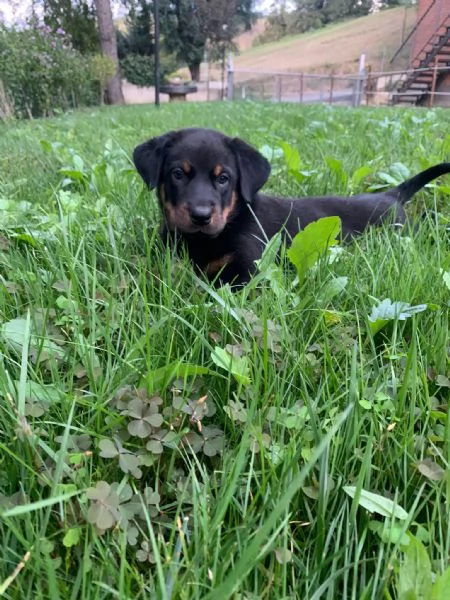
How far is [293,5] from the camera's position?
2817 inches

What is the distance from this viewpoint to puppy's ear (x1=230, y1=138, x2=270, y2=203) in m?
2.63

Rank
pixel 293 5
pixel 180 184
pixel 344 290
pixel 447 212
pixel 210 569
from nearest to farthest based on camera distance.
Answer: pixel 210 569, pixel 344 290, pixel 180 184, pixel 447 212, pixel 293 5

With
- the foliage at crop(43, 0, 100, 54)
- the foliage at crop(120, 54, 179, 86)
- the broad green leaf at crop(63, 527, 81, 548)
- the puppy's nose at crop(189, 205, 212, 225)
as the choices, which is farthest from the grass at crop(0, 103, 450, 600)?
the foliage at crop(120, 54, 179, 86)

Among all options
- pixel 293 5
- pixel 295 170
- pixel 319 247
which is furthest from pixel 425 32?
pixel 293 5

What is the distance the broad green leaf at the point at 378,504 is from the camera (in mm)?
944

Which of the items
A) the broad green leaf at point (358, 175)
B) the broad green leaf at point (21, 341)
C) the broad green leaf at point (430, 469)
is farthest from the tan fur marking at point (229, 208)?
the broad green leaf at point (430, 469)

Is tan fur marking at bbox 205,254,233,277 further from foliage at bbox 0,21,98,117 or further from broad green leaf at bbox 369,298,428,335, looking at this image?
foliage at bbox 0,21,98,117

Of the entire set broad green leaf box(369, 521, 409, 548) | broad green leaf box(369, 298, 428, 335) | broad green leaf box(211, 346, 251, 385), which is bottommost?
broad green leaf box(369, 521, 409, 548)

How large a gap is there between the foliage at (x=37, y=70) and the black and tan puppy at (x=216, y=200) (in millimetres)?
9322

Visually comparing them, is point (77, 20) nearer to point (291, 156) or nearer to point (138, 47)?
point (138, 47)

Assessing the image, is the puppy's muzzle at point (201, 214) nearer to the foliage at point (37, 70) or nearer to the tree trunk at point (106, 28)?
the foliage at point (37, 70)

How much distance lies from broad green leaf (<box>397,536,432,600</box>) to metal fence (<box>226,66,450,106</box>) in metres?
20.0

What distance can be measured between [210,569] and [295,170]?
302 centimetres

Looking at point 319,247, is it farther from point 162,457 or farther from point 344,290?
point 162,457
